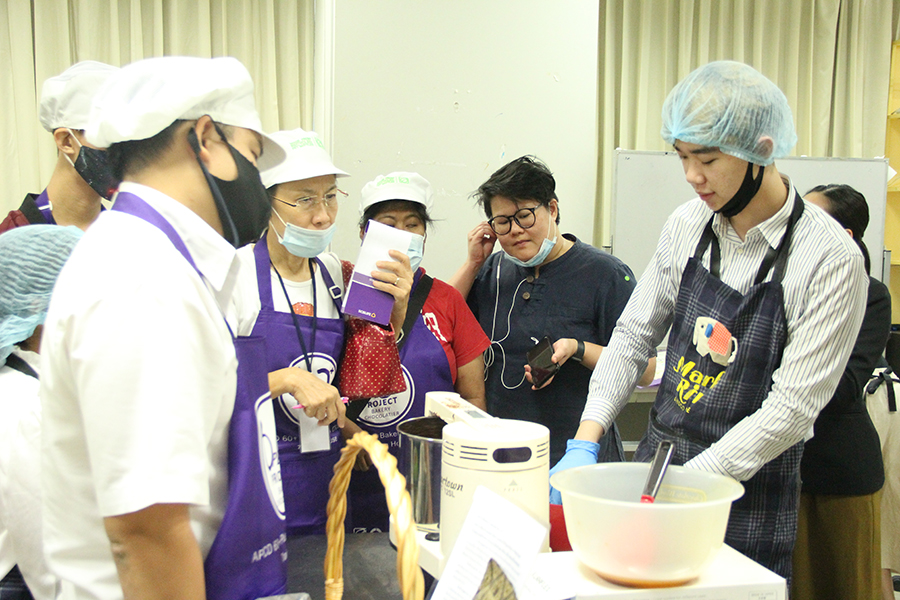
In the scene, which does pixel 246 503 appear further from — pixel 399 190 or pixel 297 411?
pixel 399 190

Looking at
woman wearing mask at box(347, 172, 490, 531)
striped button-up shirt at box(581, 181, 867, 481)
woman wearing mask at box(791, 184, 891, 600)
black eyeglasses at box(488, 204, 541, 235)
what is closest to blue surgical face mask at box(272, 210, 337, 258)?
woman wearing mask at box(347, 172, 490, 531)

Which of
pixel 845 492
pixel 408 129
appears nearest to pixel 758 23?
pixel 408 129

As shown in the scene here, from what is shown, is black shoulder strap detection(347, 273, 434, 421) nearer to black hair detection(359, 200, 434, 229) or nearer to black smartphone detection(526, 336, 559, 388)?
black hair detection(359, 200, 434, 229)

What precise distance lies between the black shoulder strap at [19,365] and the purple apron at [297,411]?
0.44 m

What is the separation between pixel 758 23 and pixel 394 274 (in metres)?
3.45

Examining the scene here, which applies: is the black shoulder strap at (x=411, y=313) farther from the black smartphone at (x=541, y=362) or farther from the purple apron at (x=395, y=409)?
the black smartphone at (x=541, y=362)

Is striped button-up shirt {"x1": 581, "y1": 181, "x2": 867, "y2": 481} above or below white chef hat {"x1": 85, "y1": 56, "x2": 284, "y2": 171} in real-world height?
below

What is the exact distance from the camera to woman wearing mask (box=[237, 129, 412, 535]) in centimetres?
151

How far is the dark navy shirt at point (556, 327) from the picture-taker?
193 cm

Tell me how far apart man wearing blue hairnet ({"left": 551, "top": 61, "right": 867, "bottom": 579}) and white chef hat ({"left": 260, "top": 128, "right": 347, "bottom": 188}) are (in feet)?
2.71

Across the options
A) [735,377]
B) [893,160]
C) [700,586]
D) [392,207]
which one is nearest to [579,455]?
[735,377]

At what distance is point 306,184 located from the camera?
5.41ft

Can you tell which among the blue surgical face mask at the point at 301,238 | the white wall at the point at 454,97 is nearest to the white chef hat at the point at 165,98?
the blue surgical face mask at the point at 301,238

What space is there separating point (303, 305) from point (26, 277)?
60 centimetres
